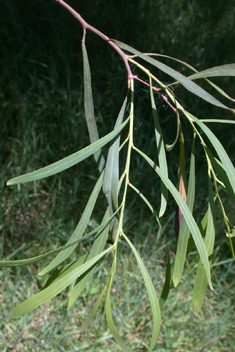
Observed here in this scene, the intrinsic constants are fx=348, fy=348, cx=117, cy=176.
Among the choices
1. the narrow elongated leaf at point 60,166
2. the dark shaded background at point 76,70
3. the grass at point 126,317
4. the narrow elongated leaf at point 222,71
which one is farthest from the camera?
the dark shaded background at point 76,70

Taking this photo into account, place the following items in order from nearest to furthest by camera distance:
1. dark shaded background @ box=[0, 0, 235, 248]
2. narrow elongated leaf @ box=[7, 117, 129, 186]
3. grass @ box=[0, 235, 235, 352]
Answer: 1. narrow elongated leaf @ box=[7, 117, 129, 186]
2. grass @ box=[0, 235, 235, 352]
3. dark shaded background @ box=[0, 0, 235, 248]

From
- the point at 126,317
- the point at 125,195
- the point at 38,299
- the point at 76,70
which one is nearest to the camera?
the point at 38,299

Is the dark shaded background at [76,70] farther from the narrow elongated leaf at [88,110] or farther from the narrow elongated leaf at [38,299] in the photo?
the narrow elongated leaf at [38,299]

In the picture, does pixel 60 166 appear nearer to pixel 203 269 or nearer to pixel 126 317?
pixel 203 269

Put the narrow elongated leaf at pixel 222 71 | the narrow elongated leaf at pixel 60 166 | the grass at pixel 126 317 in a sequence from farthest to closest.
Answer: the grass at pixel 126 317
the narrow elongated leaf at pixel 222 71
the narrow elongated leaf at pixel 60 166

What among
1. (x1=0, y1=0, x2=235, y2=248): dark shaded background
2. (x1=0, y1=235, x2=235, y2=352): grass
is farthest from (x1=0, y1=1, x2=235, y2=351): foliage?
(x1=0, y1=0, x2=235, y2=248): dark shaded background

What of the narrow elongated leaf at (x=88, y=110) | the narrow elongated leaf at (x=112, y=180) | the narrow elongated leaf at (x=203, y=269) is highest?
the narrow elongated leaf at (x=88, y=110)

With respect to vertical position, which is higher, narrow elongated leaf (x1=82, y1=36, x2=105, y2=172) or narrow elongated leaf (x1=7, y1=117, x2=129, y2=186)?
narrow elongated leaf (x1=82, y1=36, x2=105, y2=172)

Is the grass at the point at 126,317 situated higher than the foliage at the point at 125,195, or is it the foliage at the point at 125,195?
the foliage at the point at 125,195

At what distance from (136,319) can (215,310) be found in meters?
0.40

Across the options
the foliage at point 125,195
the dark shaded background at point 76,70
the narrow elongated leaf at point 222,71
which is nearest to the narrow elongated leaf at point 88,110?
the foliage at point 125,195

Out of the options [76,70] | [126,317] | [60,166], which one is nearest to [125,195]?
[60,166]

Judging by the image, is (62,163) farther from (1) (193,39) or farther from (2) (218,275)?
(1) (193,39)

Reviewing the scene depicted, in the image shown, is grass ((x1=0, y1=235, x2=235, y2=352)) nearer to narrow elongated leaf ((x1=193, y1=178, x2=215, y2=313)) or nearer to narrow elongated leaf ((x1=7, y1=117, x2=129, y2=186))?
narrow elongated leaf ((x1=193, y1=178, x2=215, y2=313))
